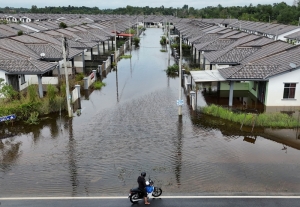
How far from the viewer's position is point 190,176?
43.7 ft

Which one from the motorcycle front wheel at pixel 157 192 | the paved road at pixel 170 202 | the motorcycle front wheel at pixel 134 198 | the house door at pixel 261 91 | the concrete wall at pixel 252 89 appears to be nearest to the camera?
the paved road at pixel 170 202

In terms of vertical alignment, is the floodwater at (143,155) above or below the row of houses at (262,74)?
below

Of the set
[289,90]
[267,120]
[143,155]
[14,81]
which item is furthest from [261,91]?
[14,81]

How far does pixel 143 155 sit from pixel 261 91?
42.9ft

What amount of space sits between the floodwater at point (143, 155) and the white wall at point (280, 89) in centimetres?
432

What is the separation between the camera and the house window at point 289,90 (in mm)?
22406

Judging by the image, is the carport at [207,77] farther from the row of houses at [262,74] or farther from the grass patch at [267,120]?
the grass patch at [267,120]

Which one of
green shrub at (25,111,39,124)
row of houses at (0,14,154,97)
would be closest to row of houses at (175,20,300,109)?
green shrub at (25,111,39,124)

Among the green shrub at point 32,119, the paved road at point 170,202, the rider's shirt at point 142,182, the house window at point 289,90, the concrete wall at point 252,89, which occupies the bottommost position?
the paved road at point 170,202

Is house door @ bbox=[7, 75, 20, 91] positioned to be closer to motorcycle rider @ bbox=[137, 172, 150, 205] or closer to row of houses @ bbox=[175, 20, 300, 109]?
row of houses @ bbox=[175, 20, 300, 109]

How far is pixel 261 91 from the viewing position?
24.0m

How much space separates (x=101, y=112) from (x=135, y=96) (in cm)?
499

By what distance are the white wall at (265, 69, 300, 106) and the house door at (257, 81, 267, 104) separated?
786 millimetres

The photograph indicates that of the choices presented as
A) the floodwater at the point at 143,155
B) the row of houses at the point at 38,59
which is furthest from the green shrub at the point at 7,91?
the floodwater at the point at 143,155
